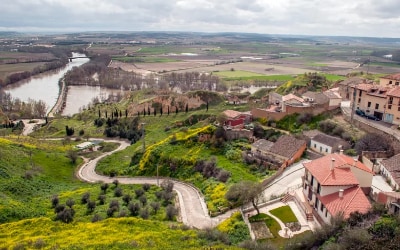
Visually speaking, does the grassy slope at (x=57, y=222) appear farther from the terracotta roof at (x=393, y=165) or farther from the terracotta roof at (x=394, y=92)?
the terracotta roof at (x=394, y=92)

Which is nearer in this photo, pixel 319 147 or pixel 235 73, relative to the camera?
pixel 319 147

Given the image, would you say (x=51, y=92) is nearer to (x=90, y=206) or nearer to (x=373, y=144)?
(x=90, y=206)

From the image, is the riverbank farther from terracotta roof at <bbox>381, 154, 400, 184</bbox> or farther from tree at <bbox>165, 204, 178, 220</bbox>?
terracotta roof at <bbox>381, 154, 400, 184</bbox>

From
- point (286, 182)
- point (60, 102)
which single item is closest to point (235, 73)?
point (60, 102)

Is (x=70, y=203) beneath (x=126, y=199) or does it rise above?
above

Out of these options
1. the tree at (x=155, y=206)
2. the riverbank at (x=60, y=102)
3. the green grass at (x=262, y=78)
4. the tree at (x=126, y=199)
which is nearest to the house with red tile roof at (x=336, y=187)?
the tree at (x=155, y=206)

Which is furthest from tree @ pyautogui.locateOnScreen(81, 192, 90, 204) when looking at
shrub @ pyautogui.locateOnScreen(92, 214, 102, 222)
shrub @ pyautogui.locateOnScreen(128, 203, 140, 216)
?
shrub @ pyautogui.locateOnScreen(128, 203, 140, 216)

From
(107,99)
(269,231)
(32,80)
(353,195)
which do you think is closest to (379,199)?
(353,195)
